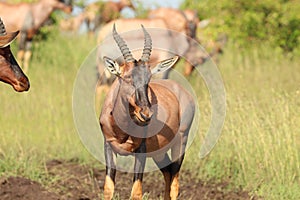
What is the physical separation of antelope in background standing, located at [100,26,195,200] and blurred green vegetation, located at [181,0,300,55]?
7535 millimetres

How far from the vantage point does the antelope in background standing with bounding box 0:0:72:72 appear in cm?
1767

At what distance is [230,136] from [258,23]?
6502 millimetres

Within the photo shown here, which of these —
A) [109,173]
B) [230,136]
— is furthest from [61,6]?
[109,173]

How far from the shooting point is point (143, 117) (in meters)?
5.62

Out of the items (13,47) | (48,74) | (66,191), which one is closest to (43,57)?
(13,47)

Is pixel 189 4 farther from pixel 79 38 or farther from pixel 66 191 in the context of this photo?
pixel 66 191

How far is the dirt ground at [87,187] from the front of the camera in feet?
24.1

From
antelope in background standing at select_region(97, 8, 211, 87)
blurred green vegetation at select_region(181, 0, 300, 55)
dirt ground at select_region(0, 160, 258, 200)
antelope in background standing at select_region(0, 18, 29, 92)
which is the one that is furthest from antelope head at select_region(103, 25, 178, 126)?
blurred green vegetation at select_region(181, 0, 300, 55)

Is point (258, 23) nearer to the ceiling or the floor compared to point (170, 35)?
nearer to the ceiling

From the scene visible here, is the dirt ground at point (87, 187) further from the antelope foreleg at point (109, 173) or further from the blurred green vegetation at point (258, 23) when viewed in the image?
the blurred green vegetation at point (258, 23)

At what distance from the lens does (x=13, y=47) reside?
17.8 meters

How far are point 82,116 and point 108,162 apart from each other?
375 cm

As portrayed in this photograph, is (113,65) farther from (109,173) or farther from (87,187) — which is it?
(87,187)

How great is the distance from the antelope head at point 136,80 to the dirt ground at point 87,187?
1415 millimetres
